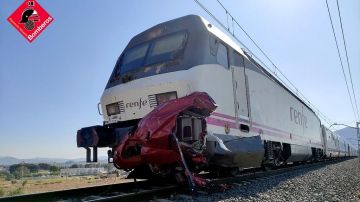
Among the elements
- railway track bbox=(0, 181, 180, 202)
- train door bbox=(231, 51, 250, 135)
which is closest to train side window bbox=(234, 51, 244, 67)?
train door bbox=(231, 51, 250, 135)

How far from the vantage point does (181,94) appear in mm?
6406

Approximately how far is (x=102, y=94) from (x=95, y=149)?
4.87ft

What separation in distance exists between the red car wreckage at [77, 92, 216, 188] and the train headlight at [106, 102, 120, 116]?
147 centimetres

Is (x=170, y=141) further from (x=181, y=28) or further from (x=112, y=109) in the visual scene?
(x=181, y=28)

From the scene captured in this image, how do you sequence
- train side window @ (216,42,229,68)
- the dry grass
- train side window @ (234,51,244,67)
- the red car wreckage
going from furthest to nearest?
the dry grass
train side window @ (234,51,244,67)
train side window @ (216,42,229,68)
the red car wreckage

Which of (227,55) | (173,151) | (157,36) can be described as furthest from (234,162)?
(157,36)

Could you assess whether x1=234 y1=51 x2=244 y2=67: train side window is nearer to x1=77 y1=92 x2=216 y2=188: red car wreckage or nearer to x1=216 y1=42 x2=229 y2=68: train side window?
x1=216 y1=42 x2=229 y2=68: train side window

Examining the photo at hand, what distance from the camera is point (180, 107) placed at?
5703 mm

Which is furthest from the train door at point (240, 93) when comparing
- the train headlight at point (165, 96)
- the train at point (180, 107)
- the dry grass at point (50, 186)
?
the dry grass at point (50, 186)

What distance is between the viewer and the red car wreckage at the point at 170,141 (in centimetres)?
559

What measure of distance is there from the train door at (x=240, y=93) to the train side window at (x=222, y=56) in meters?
0.33

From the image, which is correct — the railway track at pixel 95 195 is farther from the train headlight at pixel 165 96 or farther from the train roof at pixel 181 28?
the train roof at pixel 181 28

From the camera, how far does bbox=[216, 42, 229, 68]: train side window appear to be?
740 centimetres

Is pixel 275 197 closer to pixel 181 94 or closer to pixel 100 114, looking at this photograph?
pixel 181 94
